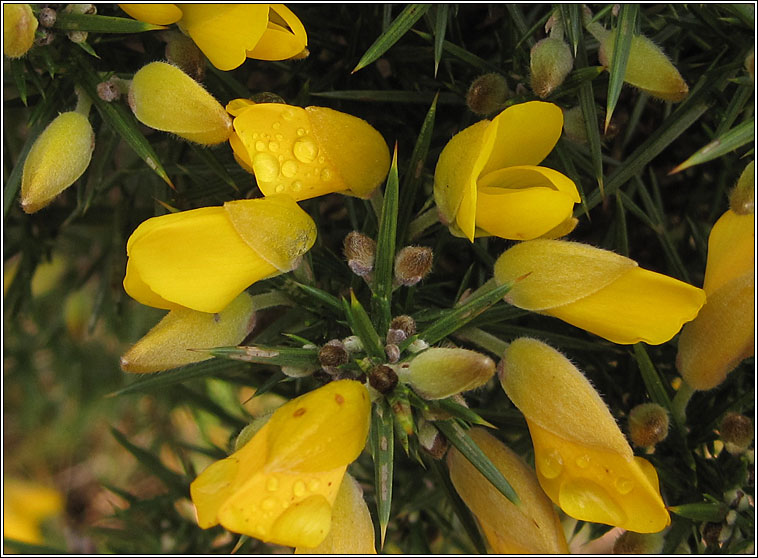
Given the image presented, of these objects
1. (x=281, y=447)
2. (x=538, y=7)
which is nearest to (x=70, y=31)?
(x=281, y=447)

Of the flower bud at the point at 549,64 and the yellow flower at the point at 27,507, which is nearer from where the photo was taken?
the flower bud at the point at 549,64

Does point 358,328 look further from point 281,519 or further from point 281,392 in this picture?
point 281,392

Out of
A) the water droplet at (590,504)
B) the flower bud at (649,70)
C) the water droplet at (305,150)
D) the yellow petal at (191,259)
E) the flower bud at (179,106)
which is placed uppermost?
the flower bud at (649,70)

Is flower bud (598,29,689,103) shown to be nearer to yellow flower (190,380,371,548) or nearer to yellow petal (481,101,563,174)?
yellow petal (481,101,563,174)

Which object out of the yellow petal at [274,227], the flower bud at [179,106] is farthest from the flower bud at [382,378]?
the flower bud at [179,106]

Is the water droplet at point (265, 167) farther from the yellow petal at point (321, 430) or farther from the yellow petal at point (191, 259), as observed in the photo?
the yellow petal at point (321, 430)
